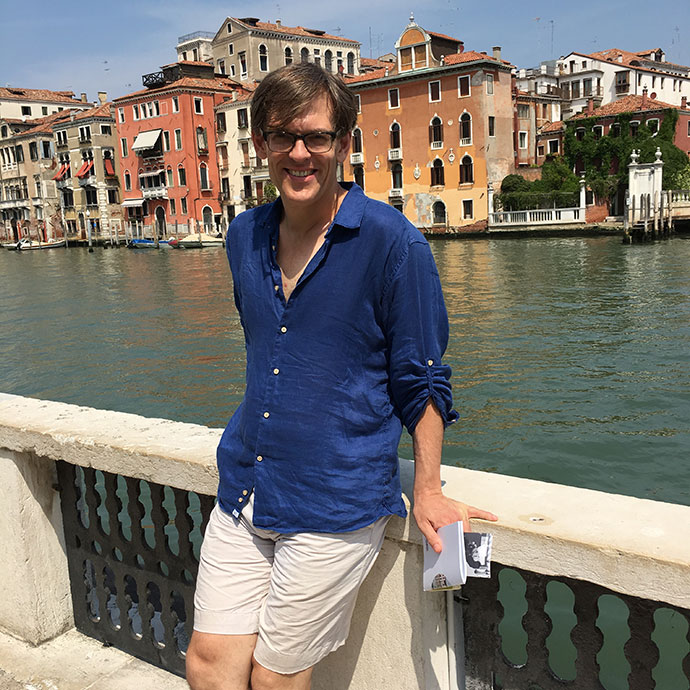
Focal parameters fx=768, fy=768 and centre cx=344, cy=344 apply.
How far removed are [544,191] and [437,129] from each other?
19.7ft

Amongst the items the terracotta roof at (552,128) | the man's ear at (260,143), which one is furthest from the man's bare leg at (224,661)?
the terracotta roof at (552,128)

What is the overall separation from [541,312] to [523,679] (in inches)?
502

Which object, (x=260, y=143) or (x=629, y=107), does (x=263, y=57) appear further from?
(x=260, y=143)

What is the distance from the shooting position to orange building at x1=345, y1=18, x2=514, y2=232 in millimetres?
35375

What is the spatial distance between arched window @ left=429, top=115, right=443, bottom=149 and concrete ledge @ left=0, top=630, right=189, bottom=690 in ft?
119

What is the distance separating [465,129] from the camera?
35.8m

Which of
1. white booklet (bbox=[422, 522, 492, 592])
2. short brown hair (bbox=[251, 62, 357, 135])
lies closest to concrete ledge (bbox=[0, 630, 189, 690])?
white booklet (bbox=[422, 522, 492, 592])

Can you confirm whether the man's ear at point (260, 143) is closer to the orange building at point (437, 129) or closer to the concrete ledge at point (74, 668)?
the concrete ledge at point (74, 668)

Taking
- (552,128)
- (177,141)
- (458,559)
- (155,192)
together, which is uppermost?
(177,141)

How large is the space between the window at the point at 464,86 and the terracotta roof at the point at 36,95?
3906 centimetres

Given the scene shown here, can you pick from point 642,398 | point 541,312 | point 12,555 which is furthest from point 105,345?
point 12,555

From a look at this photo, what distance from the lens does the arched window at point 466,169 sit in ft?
118

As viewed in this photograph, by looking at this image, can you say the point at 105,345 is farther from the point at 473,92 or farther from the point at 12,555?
the point at 473,92

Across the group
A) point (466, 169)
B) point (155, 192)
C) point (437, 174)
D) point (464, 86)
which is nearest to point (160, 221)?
point (155, 192)
